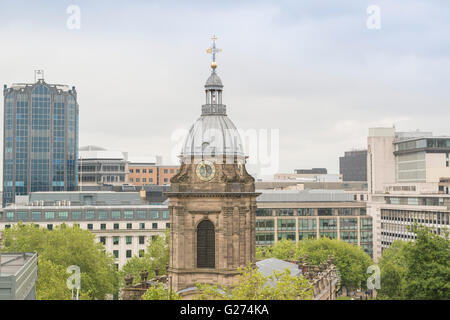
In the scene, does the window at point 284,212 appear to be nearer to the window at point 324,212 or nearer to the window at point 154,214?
the window at point 324,212

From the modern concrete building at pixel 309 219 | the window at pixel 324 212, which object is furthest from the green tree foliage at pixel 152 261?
the window at pixel 324 212

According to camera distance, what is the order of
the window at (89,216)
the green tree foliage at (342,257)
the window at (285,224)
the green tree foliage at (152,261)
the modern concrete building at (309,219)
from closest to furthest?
the green tree foliage at (152,261), the green tree foliage at (342,257), the window at (89,216), the modern concrete building at (309,219), the window at (285,224)

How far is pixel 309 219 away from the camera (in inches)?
5950

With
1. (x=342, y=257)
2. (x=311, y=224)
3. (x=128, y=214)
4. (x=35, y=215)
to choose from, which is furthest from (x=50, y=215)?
(x=311, y=224)

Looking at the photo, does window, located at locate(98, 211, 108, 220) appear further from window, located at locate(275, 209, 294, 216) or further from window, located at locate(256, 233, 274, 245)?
window, located at locate(275, 209, 294, 216)

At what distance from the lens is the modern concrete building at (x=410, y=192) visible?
144750 mm

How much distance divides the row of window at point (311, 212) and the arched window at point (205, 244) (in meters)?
94.4

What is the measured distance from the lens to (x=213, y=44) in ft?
201

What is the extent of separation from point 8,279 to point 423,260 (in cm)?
3255

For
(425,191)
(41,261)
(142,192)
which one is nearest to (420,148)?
(425,191)

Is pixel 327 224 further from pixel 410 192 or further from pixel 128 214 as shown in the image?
pixel 128 214

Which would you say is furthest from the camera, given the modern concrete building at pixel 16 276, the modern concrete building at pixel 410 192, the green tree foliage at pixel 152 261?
the modern concrete building at pixel 410 192

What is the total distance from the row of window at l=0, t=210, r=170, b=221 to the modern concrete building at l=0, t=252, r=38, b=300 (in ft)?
241

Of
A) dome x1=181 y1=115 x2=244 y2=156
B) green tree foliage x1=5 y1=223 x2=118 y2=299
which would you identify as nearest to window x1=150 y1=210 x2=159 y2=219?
green tree foliage x1=5 y1=223 x2=118 y2=299
